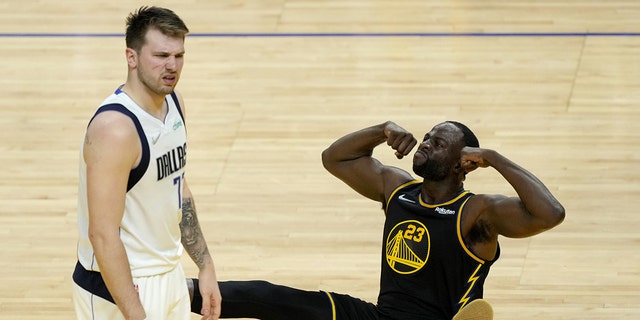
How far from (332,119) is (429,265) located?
2.71 m

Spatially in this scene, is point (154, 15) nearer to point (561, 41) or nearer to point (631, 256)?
point (631, 256)

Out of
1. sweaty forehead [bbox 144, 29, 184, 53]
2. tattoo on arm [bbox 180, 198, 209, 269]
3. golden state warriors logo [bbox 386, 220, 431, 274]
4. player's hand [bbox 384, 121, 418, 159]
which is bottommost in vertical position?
golden state warriors logo [bbox 386, 220, 431, 274]

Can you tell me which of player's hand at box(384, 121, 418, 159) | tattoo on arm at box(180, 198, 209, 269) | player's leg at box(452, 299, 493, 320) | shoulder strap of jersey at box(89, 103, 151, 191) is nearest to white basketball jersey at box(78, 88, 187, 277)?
shoulder strap of jersey at box(89, 103, 151, 191)

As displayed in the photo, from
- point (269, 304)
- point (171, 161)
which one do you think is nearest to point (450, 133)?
point (269, 304)

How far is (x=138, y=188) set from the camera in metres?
3.14

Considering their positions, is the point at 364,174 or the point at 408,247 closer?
the point at 408,247

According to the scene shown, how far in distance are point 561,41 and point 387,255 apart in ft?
12.9

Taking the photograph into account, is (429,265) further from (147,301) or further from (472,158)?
(147,301)

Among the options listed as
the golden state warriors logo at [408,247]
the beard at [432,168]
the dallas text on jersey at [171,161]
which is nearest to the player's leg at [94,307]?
the dallas text on jersey at [171,161]

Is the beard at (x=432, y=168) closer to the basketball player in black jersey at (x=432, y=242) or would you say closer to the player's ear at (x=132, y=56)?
the basketball player in black jersey at (x=432, y=242)

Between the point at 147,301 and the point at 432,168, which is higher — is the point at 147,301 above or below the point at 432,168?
below

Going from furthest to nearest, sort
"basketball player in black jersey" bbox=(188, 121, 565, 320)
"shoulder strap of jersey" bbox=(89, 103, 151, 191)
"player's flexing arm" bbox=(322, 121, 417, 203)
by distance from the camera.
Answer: "player's flexing arm" bbox=(322, 121, 417, 203) < "basketball player in black jersey" bbox=(188, 121, 565, 320) < "shoulder strap of jersey" bbox=(89, 103, 151, 191)

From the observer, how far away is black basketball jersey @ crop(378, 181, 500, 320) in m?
4.01

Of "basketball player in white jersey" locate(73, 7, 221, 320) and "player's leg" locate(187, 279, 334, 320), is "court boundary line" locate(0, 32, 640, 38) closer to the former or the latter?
"player's leg" locate(187, 279, 334, 320)
